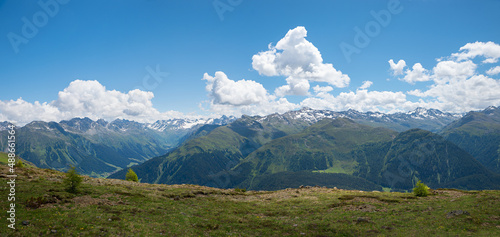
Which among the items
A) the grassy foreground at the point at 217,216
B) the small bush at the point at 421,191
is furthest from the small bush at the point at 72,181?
the small bush at the point at 421,191

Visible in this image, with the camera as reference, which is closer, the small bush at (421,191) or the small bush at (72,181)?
the small bush at (72,181)

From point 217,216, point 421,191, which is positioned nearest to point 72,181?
point 217,216

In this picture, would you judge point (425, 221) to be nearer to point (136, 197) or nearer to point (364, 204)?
point (364, 204)

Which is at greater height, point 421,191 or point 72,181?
point 72,181

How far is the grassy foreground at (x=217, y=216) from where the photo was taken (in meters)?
27.6

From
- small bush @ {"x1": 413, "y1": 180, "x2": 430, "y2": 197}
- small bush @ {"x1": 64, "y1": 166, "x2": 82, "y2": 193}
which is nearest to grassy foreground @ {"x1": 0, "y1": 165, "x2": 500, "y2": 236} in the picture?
small bush @ {"x1": 64, "y1": 166, "x2": 82, "y2": 193}

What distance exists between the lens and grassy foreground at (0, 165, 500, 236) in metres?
27.6

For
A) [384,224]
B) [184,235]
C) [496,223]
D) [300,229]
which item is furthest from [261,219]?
[496,223]

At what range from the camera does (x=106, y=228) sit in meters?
26.8

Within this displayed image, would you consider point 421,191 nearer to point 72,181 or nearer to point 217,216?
point 217,216

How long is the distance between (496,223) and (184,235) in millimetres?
43405

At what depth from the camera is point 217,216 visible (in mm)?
37938

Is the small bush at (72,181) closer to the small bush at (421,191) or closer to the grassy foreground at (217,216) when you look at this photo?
the grassy foreground at (217,216)

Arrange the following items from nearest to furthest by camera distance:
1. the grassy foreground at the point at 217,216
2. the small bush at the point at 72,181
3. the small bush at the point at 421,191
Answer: the grassy foreground at the point at 217,216 < the small bush at the point at 72,181 < the small bush at the point at 421,191
